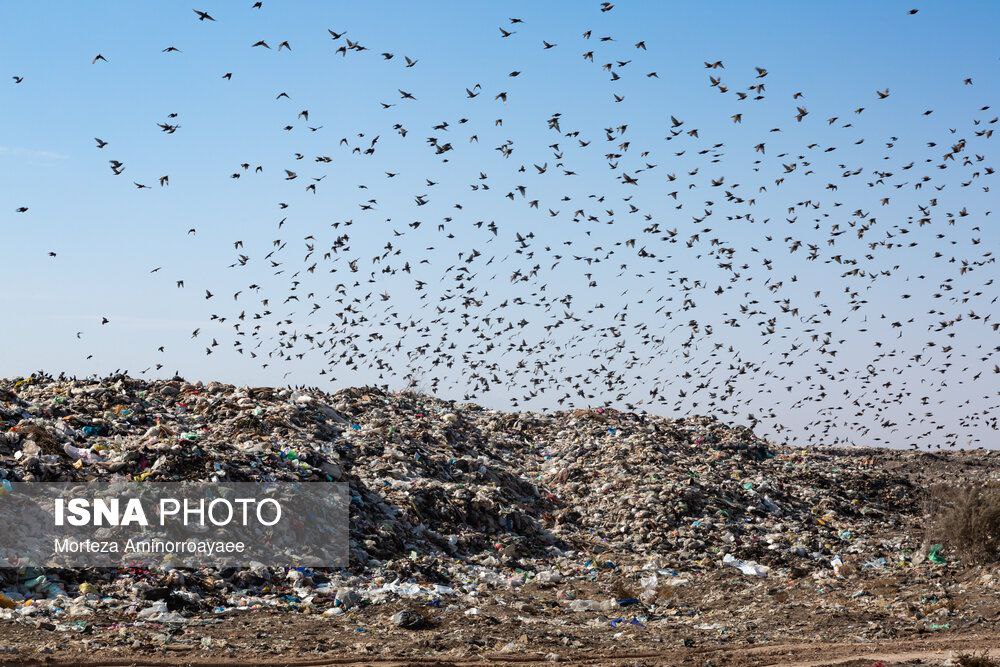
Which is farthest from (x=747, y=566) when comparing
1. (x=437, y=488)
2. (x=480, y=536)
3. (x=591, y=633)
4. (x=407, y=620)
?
(x=407, y=620)

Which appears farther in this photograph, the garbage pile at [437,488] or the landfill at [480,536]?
the garbage pile at [437,488]

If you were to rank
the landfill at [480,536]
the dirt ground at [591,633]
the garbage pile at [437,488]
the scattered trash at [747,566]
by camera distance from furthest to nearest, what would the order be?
the scattered trash at [747,566], the garbage pile at [437,488], the landfill at [480,536], the dirt ground at [591,633]

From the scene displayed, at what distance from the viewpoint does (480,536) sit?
523 inches

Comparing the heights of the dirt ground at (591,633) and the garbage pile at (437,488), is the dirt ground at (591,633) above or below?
below

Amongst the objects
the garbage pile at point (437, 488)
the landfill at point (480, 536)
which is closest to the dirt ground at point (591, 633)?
the landfill at point (480, 536)

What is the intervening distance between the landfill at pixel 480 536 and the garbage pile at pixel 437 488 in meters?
0.05

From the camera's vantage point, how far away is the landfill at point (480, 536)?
350 inches

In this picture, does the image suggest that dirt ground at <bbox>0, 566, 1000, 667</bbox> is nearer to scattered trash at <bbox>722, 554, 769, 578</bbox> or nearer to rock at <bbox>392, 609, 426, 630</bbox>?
rock at <bbox>392, 609, 426, 630</bbox>

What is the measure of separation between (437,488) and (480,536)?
1.33 metres

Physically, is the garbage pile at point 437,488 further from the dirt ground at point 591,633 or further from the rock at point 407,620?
the rock at point 407,620

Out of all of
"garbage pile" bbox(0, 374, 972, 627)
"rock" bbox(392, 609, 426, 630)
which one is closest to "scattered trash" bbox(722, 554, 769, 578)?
"garbage pile" bbox(0, 374, 972, 627)

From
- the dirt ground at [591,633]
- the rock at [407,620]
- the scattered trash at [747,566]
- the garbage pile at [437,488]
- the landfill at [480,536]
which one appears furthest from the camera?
the scattered trash at [747,566]

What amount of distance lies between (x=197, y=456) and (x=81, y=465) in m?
1.49

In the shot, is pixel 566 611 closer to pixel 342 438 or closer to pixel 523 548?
pixel 523 548
